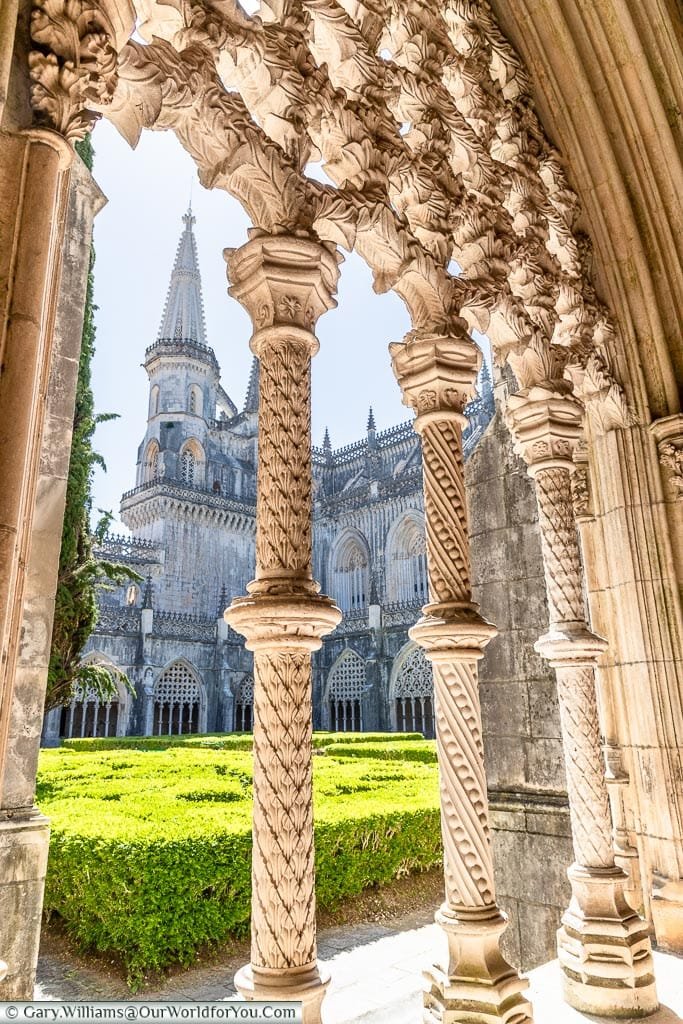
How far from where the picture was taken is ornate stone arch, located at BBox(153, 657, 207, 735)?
23438mm

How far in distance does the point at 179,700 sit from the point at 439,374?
23036mm

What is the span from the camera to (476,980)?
6.96ft

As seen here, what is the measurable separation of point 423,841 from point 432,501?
4867mm

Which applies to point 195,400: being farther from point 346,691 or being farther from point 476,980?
point 476,980

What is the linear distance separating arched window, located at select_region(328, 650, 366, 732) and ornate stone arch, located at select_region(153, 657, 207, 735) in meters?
4.61

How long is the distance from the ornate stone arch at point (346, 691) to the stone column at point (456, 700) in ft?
74.0

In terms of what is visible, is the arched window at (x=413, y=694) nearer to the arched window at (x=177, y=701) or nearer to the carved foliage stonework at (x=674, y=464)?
the arched window at (x=177, y=701)

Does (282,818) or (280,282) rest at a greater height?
(280,282)

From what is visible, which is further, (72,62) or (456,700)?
(456,700)

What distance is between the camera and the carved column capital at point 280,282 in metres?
2.16

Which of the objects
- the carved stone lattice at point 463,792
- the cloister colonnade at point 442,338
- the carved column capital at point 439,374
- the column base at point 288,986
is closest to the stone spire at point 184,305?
the cloister colonnade at point 442,338

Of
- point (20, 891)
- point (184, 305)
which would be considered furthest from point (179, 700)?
point (20, 891)

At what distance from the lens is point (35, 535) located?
2744 mm

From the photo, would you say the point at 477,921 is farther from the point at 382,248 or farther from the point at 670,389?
the point at 670,389
